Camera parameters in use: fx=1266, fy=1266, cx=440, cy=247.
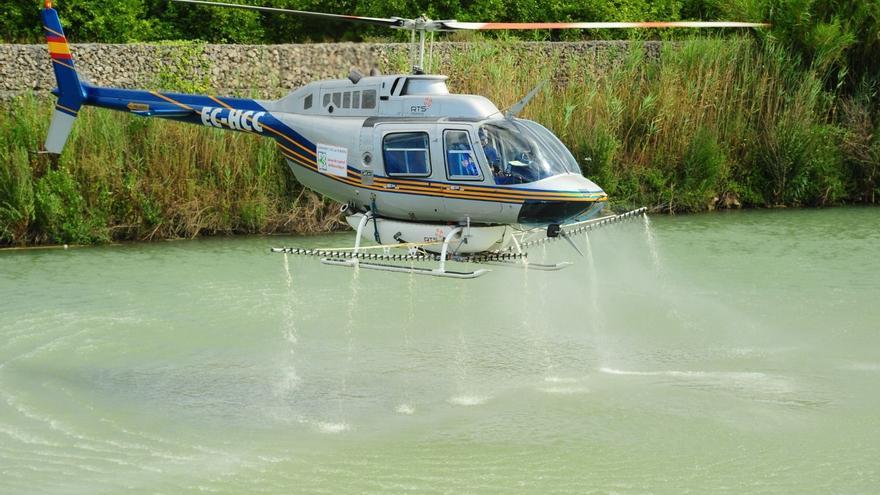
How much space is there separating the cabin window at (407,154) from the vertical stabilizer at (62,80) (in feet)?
16.2

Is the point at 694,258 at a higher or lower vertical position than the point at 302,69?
lower

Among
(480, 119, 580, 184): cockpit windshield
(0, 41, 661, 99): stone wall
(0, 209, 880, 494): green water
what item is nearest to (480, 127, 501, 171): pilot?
(480, 119, 580, 184): cockpit windshield

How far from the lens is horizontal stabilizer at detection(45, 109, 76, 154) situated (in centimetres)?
1695

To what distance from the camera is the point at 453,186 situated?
14.0 m

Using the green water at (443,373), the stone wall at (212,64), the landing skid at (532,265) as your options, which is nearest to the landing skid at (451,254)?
the landing skid at (532,265)

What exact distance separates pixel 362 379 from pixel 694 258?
787 centimetres

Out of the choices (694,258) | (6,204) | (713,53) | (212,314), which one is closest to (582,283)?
(694,258)

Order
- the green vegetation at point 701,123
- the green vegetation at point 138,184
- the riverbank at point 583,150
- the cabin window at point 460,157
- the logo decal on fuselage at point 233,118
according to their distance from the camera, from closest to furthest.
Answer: the cabin window at point 460,157 < the logo decal on fuselage at point 233,118 < the green vegetation at point 138,184 < the riverbank at point 583,150 < the green vegetation at point 701,123

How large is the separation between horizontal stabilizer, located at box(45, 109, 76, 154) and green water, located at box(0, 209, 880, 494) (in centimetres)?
204

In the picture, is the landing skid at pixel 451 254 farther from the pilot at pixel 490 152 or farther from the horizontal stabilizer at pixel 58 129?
the horizontal stabilizer at pixel 58 129

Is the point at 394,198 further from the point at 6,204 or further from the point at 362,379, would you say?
the point at 6,204

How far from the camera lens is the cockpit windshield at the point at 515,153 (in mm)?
13688

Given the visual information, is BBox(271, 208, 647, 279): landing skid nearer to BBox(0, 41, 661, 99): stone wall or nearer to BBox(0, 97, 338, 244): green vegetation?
BBox(0, 97, 338, 244): green vegetation

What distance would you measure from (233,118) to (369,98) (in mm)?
2069
